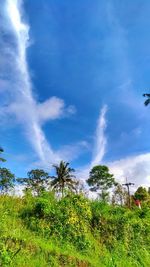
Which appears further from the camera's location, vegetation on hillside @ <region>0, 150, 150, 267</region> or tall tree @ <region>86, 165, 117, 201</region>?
tall tree @ <region>86, 165, 117, 201</region>

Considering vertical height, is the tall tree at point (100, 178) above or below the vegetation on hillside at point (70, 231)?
above

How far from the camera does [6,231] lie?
944 cm

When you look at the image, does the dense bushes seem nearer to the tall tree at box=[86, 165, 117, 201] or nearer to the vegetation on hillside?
the vegetation on hillside

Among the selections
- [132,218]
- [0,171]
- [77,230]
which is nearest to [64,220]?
[77,230]

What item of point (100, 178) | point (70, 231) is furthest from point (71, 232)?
point (100, 178)

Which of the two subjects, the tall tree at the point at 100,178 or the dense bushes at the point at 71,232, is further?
the tall tree at the point at 100,178

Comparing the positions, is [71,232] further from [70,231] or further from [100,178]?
[100,178]

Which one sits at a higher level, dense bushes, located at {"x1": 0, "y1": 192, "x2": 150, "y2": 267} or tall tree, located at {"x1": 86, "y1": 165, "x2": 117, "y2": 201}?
tall tree, located at {"x1": 86, "y1": 165, "x2": 117, "y2": 201}

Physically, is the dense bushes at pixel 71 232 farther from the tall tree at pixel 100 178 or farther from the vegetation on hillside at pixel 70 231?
the tall tree at pixel 100 178

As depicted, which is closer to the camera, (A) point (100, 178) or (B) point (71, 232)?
(B) point (71, 232)

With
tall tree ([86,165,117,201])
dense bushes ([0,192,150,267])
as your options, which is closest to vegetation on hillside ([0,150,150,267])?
dense bushes ([0,192,150,267])

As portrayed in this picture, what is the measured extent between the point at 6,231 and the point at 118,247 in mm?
4833

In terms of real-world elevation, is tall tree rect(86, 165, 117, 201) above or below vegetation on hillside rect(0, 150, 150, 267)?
above

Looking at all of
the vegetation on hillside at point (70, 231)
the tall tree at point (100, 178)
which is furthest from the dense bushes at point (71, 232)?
the tall tree at point (100, 178)
